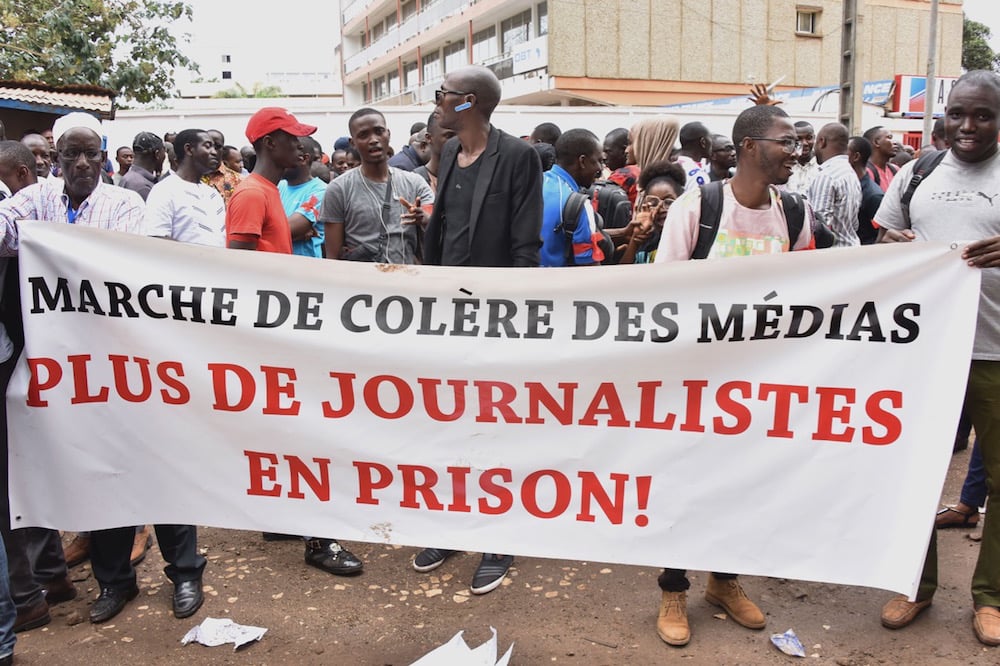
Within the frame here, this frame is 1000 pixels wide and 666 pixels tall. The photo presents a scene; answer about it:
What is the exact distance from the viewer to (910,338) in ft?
9.20

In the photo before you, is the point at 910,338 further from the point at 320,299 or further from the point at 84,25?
the point at 84,25

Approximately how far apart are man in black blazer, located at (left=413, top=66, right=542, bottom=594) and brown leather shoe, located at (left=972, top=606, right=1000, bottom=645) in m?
1.88

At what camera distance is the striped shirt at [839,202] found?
18.6 ft

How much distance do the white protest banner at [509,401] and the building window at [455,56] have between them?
37024 mm

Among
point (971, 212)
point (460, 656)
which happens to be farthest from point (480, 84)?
point (460, 656)

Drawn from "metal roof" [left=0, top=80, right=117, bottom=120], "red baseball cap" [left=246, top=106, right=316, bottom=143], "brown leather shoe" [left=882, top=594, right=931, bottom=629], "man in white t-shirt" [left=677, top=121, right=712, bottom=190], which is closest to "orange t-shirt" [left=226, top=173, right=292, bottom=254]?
"red baseball cap" [left=246, top=106, right=316, bottom=143]

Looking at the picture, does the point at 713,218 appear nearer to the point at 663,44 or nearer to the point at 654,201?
the point at 654,201

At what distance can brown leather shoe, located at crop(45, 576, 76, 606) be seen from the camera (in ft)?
11.8

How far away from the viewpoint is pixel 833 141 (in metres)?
6.11

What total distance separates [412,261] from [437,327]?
1.50 metres

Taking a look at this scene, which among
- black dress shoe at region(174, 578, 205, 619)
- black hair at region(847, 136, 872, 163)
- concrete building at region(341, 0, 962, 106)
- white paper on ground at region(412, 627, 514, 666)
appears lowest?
black dress shoe at region(174, 578, 205, 619)

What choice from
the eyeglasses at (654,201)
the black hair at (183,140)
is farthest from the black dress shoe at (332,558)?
the eyeglasses at (654,201)

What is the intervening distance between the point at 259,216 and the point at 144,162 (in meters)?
4.33

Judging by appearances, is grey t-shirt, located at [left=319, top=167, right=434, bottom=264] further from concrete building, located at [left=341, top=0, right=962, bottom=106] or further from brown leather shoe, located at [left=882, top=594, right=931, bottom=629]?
concrete building, located at [left=341, top=0, right=962, bottom=106]
